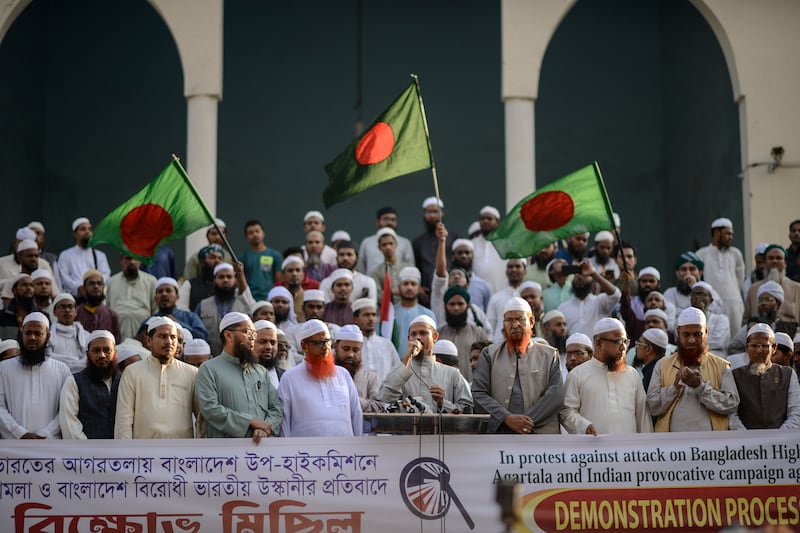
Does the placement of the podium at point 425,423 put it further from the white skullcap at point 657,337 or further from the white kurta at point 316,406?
the white skullcap at point 657,337

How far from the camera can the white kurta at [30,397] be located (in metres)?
8.90

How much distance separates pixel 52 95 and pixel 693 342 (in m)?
11.6

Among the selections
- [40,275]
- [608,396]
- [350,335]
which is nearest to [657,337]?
[608,396]

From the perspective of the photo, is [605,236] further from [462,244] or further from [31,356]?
[31,356]

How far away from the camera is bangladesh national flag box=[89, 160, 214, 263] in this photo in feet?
34.9

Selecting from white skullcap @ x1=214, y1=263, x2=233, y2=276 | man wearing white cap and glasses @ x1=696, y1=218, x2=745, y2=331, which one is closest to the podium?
white skullcap @ x1=214, y1=263, x2=233, y2=276

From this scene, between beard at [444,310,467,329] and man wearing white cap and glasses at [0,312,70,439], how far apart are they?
335 cm

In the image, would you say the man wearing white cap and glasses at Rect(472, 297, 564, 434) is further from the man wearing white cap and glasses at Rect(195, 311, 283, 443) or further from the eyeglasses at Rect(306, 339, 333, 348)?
the man wearing white cap and glasses at Rect(195, 311, 283, 443)

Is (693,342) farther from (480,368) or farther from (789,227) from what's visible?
(789,227)

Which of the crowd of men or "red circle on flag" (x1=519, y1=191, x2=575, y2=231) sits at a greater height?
"red circle on flag" (x1=519, y1=191, x2=575, y2=231)

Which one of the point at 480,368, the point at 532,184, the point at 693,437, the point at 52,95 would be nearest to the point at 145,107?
the point at 52,95

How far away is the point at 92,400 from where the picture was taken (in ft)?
29.1

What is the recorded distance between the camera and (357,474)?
8.13 meters

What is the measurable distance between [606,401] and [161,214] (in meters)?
4.12
